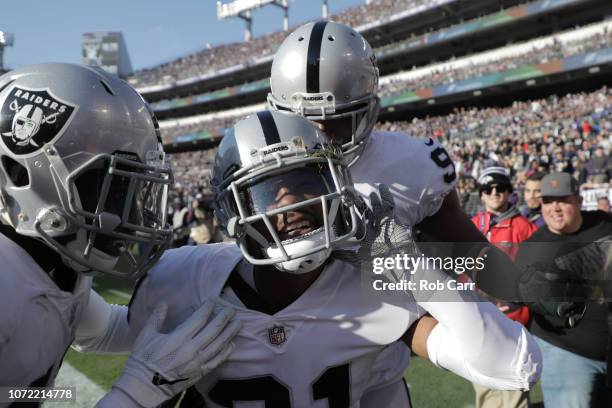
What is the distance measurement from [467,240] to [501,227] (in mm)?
1648

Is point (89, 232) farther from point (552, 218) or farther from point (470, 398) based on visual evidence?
point (470, 398)

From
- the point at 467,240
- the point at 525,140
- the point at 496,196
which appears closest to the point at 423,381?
the point at 496,196

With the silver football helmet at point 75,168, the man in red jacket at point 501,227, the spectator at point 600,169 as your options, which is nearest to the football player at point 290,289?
the silver football helmet at point 75,168

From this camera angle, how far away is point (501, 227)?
11.7ft

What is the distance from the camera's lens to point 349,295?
1.43 metres

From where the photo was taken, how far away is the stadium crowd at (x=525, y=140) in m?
9.28

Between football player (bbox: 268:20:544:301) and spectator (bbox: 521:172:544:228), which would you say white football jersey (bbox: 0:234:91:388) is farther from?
spectator (bbox: 521:172:544:228)

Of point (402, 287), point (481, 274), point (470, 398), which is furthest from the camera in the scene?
point (470, 398)

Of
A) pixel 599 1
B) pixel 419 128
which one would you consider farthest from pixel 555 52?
pixel 419 128

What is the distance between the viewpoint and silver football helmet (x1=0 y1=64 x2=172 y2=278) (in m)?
1.33

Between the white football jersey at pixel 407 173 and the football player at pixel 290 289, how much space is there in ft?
1.34

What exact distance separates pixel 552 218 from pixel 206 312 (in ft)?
7.30

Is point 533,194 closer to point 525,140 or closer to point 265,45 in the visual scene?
point 525,140

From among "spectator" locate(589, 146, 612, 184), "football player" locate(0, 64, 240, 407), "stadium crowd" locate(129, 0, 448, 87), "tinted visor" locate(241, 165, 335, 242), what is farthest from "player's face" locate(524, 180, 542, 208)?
"stadium crowd" locate(129, 0, 448, 87)
